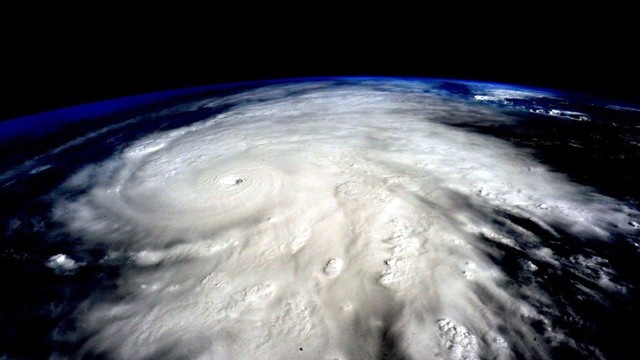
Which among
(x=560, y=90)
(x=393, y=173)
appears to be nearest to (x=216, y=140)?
(x=393, y=173)

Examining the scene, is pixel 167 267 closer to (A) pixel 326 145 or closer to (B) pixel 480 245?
(B) pixel 480 245

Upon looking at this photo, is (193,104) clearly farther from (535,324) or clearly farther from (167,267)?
(535,324)

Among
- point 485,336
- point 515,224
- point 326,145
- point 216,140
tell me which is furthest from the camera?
point 216,140

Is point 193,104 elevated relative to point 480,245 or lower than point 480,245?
elevated

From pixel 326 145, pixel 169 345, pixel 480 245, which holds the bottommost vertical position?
pixel 169 345

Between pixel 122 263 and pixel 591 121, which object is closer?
pixel 122 263

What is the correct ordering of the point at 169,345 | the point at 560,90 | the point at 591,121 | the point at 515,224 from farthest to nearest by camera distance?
1. the point at 560,90
2. the point at 591,121
3. the point at 515,224
4. the point at 169,345
